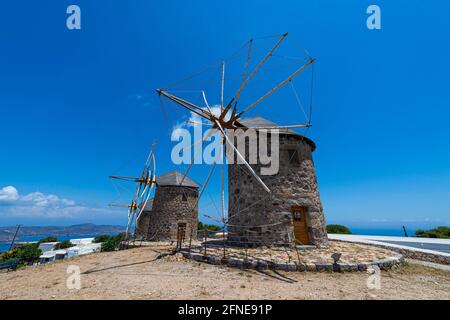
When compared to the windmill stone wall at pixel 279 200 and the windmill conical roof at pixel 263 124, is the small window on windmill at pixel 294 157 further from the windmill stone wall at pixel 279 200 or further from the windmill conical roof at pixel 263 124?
the windmill conical roof at pixel 263 124

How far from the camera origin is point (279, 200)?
33.8 feet

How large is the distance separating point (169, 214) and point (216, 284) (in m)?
16.7

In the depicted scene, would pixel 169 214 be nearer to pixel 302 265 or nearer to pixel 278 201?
pixel 278 201

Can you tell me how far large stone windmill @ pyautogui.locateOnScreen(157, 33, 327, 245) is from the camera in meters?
10.0

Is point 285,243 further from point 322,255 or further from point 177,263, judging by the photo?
point 177,263

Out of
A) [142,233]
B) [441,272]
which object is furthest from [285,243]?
[142,233]

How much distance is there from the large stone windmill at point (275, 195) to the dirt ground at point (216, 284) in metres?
3.27

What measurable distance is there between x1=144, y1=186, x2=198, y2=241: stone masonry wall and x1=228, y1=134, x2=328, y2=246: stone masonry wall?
10.7m

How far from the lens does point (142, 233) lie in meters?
24.4

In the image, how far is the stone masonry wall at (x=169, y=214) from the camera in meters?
20.7

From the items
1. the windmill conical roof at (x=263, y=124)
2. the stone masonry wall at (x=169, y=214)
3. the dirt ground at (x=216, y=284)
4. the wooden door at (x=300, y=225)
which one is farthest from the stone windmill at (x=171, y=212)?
the dirt ground at (x=216, y=284)

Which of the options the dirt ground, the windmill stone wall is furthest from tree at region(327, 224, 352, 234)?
the dirt ground

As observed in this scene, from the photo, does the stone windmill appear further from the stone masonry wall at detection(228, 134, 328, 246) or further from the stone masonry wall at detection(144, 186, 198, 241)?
the stone masonry wall at detection(228, 134, 328, 246)

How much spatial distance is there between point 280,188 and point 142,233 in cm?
2063
